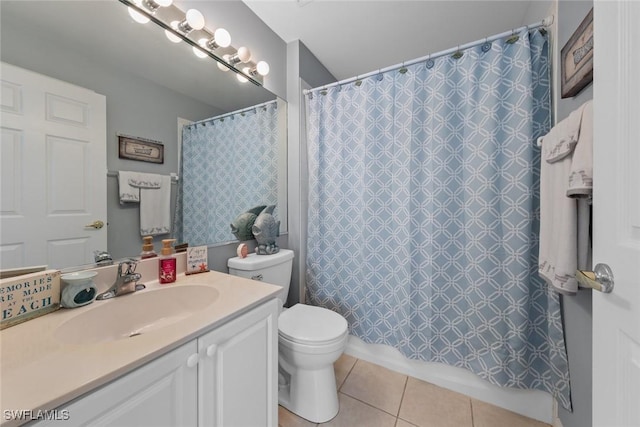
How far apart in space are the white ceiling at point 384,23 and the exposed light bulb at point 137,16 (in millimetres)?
727

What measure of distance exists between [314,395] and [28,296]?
121 cm

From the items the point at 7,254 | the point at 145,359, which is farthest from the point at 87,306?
the point at 145,359

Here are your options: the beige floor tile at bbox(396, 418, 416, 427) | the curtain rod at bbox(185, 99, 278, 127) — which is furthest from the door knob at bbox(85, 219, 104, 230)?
the beige floor tile at bbox(396, 418, 416, 427)

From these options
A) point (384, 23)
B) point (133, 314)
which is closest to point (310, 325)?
point (133, 314)

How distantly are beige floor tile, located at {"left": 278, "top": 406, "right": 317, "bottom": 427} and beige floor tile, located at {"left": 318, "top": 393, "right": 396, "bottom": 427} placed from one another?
9cm

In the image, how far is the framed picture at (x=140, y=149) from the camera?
954 millimetres

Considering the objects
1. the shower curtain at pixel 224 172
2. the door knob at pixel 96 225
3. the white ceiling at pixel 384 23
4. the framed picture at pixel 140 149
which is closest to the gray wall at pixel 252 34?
the white ceiling at pixel 384 23

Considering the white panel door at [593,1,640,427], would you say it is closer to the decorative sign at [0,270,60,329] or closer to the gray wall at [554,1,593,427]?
the gray wall at [554,1,593,427]

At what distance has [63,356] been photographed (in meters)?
0.53

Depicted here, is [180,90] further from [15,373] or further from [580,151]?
[580,151]

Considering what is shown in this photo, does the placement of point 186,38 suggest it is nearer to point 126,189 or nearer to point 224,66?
point 224,66

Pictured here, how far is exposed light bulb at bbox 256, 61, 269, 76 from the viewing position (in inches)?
60.8

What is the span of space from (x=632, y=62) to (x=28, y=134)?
157 cm

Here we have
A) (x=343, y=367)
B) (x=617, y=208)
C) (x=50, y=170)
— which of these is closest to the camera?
(x=617, y=208)
